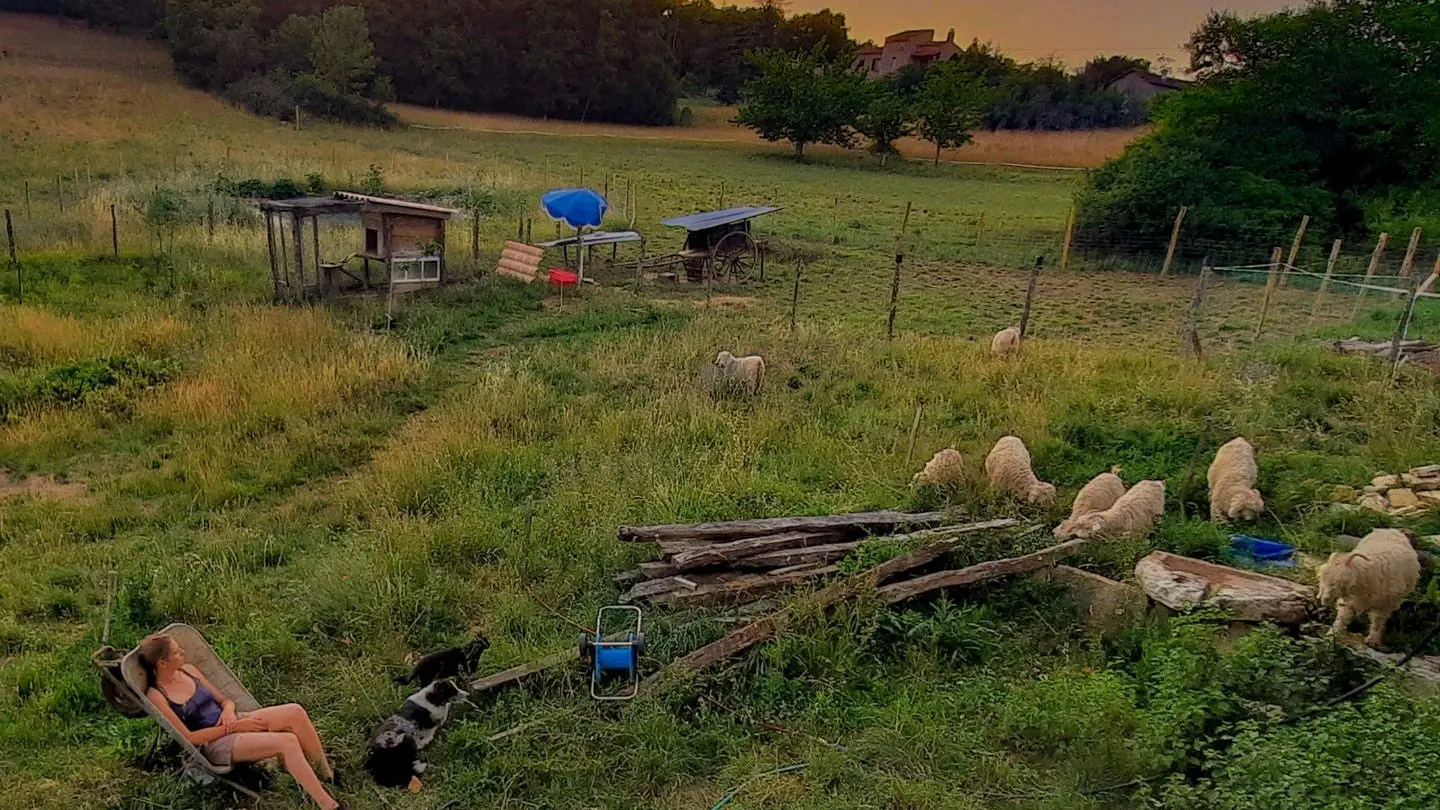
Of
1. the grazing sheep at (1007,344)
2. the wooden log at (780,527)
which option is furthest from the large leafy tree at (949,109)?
the wooden log at (780,527)

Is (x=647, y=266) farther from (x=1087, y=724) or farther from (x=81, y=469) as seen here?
(x=1087, y=724)

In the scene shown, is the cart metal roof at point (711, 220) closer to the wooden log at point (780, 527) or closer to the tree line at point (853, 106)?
the wooden log at point (780, 527)

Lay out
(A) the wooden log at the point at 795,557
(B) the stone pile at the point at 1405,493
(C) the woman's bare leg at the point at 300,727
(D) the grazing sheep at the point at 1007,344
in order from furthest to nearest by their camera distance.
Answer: (D) the grazing sheep at the point at 1007,344
(B) the stone pile at the point at 1405,493
(A) the wooden log at the point at 795,557
(C) the woman's bare leg at the point at 300,727

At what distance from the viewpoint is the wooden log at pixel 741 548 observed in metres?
5.36

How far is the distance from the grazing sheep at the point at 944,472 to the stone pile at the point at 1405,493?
284 centimetres

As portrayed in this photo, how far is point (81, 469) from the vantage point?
24.7 feet

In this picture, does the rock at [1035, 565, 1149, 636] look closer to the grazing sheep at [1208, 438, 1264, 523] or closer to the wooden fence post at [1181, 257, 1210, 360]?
the grazing sheep at [1208, 438, 1264, 523]

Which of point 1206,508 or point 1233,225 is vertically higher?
point 1233,225

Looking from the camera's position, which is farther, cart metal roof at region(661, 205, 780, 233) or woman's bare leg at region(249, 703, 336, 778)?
cart metal roof at region(661, 205, 780, 233)

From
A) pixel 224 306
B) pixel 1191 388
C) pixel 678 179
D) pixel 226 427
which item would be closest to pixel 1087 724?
pixel 1191 388

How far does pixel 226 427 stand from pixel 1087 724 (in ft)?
26.1

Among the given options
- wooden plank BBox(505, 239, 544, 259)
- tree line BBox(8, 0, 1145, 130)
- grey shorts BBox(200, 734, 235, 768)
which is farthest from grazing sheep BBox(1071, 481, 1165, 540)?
tree line BBox(8, 0, 1145, 130)

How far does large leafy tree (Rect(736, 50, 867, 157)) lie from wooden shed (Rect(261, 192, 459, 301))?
116 ft

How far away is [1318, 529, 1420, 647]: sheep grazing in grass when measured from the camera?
4484 mm
